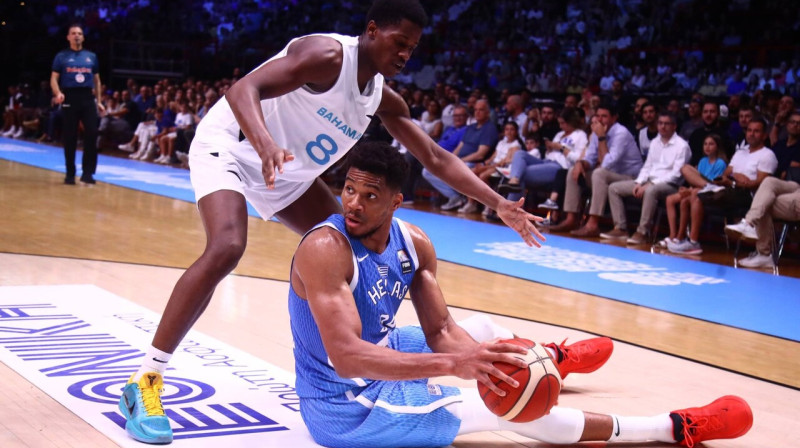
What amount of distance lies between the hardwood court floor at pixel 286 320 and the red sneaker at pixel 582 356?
4.0 inches

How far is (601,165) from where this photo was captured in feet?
31.0

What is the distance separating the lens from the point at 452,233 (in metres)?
9.11

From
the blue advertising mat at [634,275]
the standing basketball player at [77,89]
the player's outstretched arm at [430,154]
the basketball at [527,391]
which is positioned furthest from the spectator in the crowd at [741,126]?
the standing basketball player at [77,89]

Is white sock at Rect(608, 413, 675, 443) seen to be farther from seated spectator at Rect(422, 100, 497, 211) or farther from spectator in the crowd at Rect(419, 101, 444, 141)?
spectator in the crowd at Rect(419, 101, 444, 141)

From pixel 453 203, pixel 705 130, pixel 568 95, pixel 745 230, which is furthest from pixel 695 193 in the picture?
pixel 453 203

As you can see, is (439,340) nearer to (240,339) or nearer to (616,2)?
(240,339)

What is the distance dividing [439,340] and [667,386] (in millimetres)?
1565

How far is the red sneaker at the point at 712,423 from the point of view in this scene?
320 centimetres

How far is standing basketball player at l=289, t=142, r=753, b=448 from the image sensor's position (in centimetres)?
270

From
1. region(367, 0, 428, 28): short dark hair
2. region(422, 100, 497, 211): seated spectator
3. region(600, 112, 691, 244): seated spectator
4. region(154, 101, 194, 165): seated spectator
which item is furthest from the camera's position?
region(154, 101, 194, 165): seated spectator

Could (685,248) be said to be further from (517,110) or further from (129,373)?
(129,373)

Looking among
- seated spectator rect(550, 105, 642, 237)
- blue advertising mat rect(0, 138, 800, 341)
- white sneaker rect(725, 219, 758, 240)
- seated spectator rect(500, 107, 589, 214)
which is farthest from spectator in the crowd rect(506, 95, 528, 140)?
white sneaker rect(725, 219, 758, 240)

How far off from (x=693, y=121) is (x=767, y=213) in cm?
219

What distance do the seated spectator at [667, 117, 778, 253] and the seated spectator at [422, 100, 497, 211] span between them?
10.2 ft
